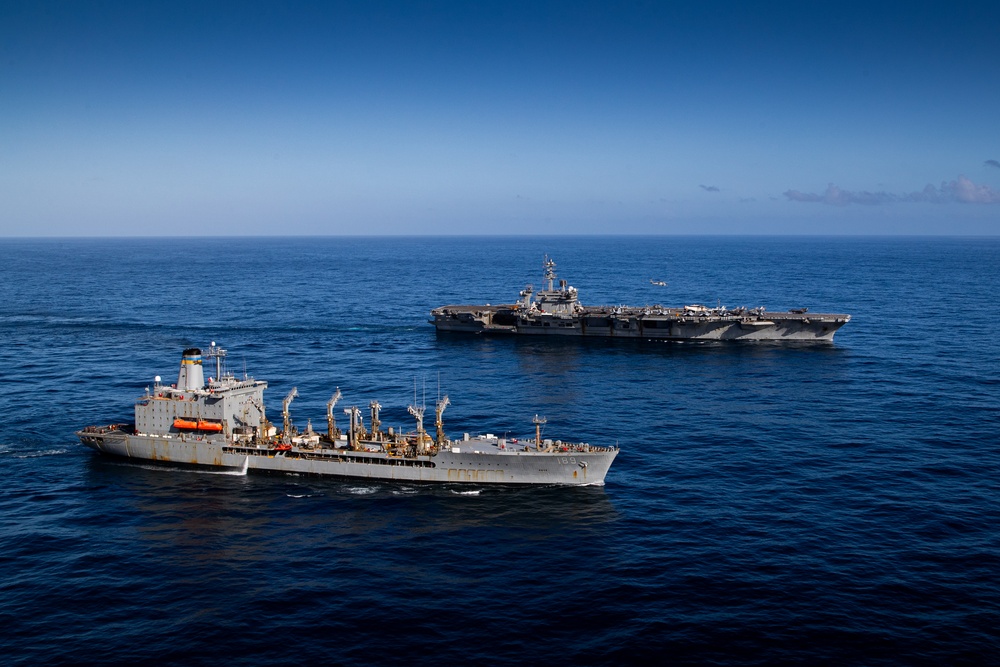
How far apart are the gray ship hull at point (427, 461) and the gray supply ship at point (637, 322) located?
70738mm

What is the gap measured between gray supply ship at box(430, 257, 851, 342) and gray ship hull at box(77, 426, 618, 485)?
2785 inches

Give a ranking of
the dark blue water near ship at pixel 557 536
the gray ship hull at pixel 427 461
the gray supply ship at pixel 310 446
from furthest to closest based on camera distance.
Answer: the gray supply ship at pixel 310 446
the gray ship hull at pixel 427 461
the dark blue water near ship at pixel 557 536

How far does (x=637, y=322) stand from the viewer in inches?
5202

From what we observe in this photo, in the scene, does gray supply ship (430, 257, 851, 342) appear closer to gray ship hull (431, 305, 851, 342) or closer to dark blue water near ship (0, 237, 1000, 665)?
gray ship hull (431, 305, 851, 342)

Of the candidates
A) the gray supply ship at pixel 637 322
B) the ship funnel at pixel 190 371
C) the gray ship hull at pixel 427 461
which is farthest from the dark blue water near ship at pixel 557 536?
the gray supply ship at pixel 637 322

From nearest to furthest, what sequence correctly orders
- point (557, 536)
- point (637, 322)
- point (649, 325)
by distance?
1. point (557, 536)
2. point (649, 325)
3. point (637, 322)

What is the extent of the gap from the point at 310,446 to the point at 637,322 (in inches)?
3037

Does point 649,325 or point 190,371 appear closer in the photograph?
point 190,371

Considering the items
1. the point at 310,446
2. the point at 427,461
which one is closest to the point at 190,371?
the point at 310,446

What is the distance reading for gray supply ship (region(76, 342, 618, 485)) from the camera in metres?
63.1

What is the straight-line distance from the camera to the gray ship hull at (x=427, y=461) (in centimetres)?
6259

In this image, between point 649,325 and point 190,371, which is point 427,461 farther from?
point 649,325

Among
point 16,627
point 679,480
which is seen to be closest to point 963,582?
point 679,480

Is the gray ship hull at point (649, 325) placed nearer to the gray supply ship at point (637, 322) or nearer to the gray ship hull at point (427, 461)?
the gray supply ship at point (637, 322)
